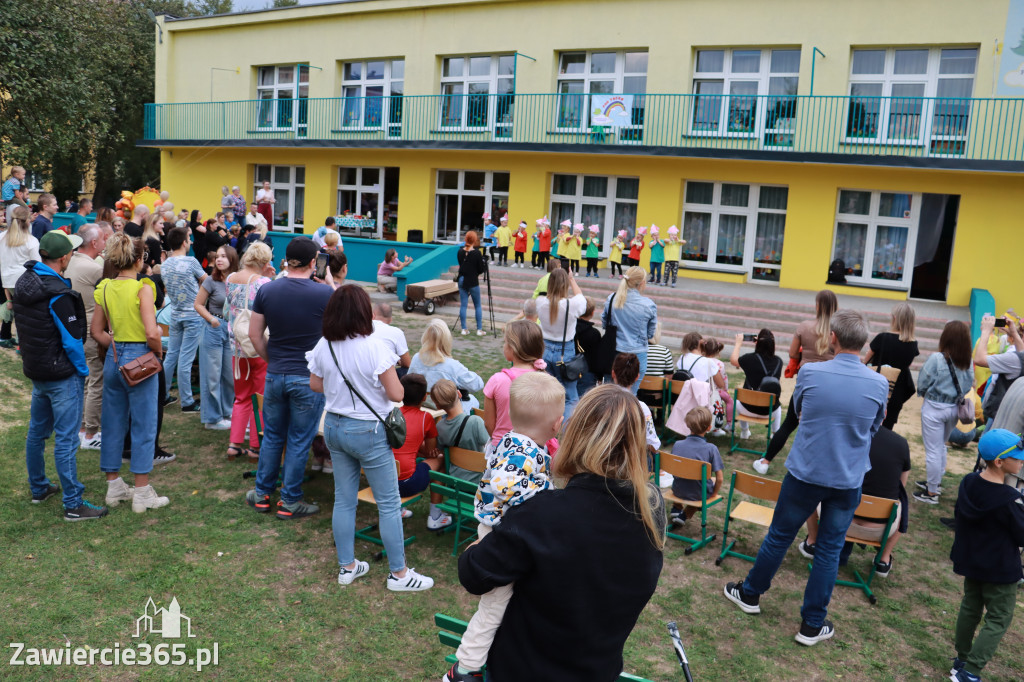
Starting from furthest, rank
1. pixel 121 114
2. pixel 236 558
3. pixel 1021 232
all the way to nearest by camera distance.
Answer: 1. pixel 121 114
2. pixel 1021 232
3. pixel 236 558

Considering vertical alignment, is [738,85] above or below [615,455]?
above

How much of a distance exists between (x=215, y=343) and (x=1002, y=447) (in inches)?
254

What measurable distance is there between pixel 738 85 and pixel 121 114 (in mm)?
25333

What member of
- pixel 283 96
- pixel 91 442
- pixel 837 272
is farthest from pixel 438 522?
pixel 283 96

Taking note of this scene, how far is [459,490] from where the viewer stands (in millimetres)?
5062

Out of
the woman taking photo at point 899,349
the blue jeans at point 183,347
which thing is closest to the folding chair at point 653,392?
the woman taking photo at point 899,349

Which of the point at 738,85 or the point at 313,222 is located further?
the point at 313,222

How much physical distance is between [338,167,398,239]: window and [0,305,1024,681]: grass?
19.3 metres

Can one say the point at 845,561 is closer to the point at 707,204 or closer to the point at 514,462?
the point at 514,462

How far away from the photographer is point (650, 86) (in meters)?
20.5

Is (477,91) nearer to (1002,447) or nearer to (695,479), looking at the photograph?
(695,479)

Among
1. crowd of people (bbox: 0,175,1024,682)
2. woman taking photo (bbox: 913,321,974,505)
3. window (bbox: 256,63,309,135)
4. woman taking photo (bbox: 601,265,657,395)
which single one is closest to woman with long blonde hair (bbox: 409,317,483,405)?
crowd of people (bbox: 0,175,1024,682)

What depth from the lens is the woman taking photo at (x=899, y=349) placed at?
7055mm

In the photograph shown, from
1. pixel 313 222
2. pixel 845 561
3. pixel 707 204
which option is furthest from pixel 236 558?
pixel 313 222
